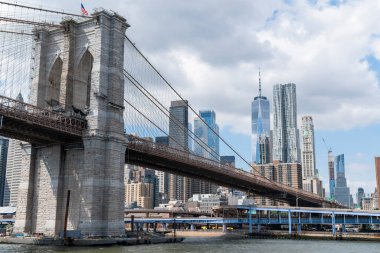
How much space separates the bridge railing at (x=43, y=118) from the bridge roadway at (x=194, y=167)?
8870 millimetres

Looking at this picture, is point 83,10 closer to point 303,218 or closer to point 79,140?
point 79,140

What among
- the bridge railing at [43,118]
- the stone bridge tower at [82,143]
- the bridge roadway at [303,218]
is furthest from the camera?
the bridge roadway at [303,218]

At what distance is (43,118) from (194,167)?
37.3m

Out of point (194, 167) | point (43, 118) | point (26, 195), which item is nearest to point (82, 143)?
point (43, 118)

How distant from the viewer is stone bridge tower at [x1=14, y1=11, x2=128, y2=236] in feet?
195

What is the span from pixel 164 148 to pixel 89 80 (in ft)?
52.7

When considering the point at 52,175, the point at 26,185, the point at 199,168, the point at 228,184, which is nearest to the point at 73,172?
the point at 52,175

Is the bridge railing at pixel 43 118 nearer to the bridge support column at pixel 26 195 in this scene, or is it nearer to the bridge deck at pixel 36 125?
the bridge deck at pixel 36 125

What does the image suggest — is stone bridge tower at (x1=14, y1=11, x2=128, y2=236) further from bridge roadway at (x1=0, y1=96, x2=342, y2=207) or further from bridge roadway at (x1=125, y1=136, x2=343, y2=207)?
bridge roadway at (x1=125, y1=136, x2=343, y2=207)

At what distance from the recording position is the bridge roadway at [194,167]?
73.1 metres

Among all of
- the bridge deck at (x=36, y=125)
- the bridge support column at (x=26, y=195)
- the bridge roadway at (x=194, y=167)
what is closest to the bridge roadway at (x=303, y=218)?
the bridge roadway at (x=194, y=167)

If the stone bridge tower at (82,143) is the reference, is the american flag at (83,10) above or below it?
above

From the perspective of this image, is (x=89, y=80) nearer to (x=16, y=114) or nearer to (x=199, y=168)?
(x=16, y=114)

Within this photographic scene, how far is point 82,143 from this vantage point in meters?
61.7
